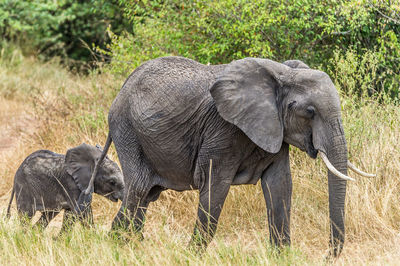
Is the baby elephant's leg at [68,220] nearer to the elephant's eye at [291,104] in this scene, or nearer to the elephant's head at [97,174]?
the elephant's head at [97,174]

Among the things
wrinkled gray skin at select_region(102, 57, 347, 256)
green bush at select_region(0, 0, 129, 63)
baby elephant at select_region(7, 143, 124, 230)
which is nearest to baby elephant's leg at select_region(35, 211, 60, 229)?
baby elephant at select_region(7, 143, 124, 230)

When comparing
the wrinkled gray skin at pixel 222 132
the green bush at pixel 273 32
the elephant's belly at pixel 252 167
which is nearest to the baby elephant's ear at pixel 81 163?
the wrinkled gray skin at pixel 222 132

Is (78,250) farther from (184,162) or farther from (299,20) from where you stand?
(299,20)

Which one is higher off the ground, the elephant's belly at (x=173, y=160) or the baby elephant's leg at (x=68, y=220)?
the elephant's belly at (x=173, y=160)

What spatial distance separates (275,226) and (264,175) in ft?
1.26

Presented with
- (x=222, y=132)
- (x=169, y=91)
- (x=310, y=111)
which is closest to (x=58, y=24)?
(x=169, y=91)

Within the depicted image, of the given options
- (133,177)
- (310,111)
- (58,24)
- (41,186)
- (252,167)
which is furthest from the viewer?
(58,24)

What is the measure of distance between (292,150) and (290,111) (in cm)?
243

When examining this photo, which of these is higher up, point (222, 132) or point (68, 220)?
point (222, 132)

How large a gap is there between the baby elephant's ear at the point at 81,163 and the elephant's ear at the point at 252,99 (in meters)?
2.03

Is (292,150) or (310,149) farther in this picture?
(292,150)

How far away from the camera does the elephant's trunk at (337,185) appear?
4.52 meters

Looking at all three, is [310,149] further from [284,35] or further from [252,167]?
[284,35]

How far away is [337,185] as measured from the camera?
4.61 m
